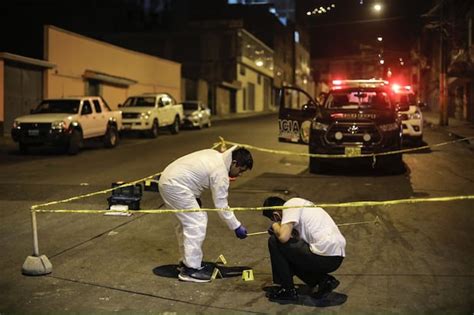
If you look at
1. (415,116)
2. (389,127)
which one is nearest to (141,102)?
(415,116)

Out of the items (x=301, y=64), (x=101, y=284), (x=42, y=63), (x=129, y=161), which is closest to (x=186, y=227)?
(x=101, y=284)

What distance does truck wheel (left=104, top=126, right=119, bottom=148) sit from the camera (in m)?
21.4

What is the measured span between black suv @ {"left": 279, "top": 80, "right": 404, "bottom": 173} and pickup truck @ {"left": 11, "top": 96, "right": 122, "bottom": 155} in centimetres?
742

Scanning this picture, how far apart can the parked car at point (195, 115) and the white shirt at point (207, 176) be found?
24.4 m

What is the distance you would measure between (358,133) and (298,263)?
8183mm

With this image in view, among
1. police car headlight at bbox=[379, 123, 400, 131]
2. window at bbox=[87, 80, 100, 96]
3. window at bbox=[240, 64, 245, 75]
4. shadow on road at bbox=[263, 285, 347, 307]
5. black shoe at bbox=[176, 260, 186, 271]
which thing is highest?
window at bbox=[240, 64, 245, 75]

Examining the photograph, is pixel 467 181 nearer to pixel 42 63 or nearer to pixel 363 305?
pixel 363 305

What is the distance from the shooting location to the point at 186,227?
615 cm

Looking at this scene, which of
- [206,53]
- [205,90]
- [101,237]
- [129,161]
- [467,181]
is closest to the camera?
[101,237]

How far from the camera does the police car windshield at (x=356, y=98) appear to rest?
14.6m

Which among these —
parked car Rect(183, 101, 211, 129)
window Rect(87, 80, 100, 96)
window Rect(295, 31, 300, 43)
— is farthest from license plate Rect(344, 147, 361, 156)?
window Rect(295, 31, 300, 43)

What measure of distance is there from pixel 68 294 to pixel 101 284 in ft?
1.28

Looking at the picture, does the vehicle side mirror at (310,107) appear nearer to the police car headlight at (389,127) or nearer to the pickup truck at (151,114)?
the police car headlight at (389,127)

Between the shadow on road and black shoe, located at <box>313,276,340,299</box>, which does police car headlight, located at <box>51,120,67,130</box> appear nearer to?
the shadow on road
